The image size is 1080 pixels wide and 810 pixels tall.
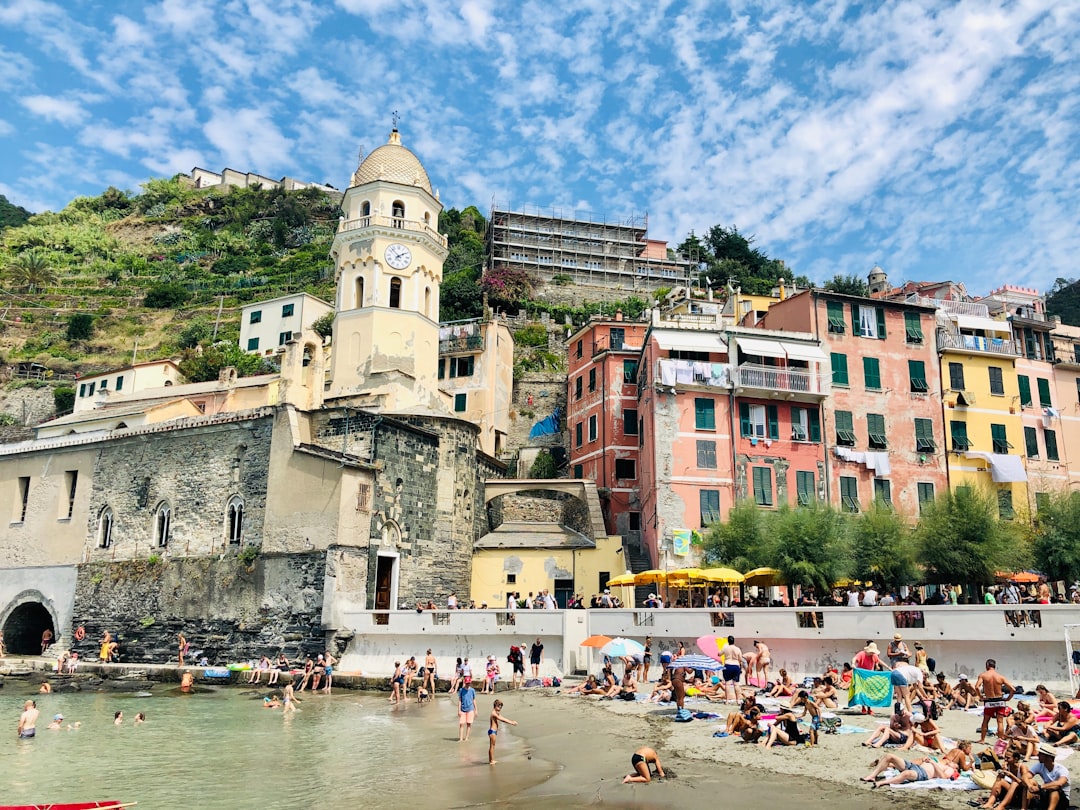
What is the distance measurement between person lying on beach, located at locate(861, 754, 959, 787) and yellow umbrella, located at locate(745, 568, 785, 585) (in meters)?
11.9

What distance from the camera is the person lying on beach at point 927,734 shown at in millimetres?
13273

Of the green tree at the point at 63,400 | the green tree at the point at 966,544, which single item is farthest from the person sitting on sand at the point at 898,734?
the green tree at the point at 63,400

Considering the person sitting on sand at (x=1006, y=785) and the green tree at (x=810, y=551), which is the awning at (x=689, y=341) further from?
the person sitting on sand at (x=1006, y=785)

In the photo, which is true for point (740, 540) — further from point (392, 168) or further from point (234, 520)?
point (392, 168)

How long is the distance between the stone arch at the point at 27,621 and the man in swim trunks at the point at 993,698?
3084 cm

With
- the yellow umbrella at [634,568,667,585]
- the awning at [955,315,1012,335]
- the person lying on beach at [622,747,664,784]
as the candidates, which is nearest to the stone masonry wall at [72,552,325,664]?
the yellow umbrella at [634,568,667,585]

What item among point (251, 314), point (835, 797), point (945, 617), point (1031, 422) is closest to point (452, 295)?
point (251, 314)

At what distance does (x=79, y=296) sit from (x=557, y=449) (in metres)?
57.5

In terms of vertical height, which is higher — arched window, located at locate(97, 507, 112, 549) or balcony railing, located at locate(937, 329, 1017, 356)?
balcony railing, located at locate(937, 329, 1017, 356)

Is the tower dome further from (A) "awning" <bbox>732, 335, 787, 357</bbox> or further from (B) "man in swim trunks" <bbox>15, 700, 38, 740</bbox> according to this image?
(B) "man in swim trunks" <bbox>15, 700, 38, 740</bbox>

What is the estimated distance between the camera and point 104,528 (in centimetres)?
3203

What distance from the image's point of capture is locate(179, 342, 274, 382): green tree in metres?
55.6

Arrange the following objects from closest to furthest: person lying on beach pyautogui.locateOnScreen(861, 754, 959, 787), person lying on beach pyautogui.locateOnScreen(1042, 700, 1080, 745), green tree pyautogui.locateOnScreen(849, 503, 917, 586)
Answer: person lying on beach pyautogui.locateOnScreen(861, 754, 959, 787)
person lying on beach pyautogui.locateOnScreen(1042, 700, 1080, 745)
green tree pyautogui.locateOnScreen(849, 503, 917, 586)

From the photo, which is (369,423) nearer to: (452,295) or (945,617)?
(945,617)
